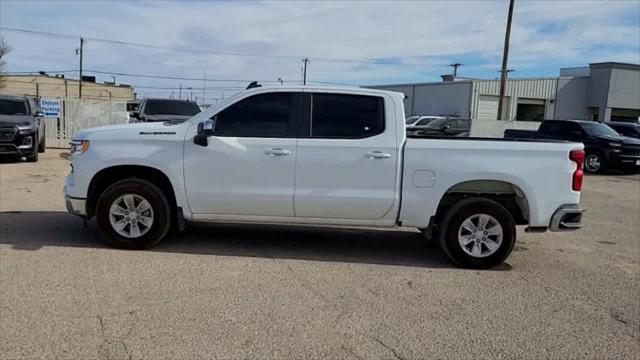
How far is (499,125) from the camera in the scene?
102ft

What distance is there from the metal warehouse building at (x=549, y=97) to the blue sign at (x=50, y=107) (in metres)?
29.1

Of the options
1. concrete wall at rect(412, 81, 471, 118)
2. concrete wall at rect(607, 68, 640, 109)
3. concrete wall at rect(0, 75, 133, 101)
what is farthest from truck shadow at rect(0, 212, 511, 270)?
concrete wall at rect(0, 75, 133, 101)

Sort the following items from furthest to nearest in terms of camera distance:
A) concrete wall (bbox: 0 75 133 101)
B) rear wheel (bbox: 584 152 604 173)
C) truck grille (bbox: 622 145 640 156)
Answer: concrete wall (bbox: 0 75 133 101), rear wheel (bbox: 584 152 604 173), truck grille (bbox: 622 145 640 156)

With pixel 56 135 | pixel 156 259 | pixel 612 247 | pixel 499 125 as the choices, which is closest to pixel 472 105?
pixel 499 125

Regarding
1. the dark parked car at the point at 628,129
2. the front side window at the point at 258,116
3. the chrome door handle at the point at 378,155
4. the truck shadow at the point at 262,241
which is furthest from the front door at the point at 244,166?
the dark parked car at the point at 628,129

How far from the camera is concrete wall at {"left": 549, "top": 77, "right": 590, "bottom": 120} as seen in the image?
4656cm

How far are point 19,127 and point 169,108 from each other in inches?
149

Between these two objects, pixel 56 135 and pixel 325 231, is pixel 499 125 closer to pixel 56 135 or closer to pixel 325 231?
pixel 56 135

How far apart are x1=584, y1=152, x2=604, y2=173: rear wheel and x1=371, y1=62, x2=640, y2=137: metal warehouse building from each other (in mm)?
24357

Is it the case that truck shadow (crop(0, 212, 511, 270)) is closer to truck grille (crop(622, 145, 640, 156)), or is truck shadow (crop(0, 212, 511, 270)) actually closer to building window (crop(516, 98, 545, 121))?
truck grille (crop(622, 145, 640, 156))

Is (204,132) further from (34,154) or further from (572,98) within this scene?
(572,98)

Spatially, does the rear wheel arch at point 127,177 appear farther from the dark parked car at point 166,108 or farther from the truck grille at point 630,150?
the truck grille at point 630,150

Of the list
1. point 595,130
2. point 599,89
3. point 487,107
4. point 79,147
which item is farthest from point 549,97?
point 79,147

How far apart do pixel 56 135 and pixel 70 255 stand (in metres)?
17.3
